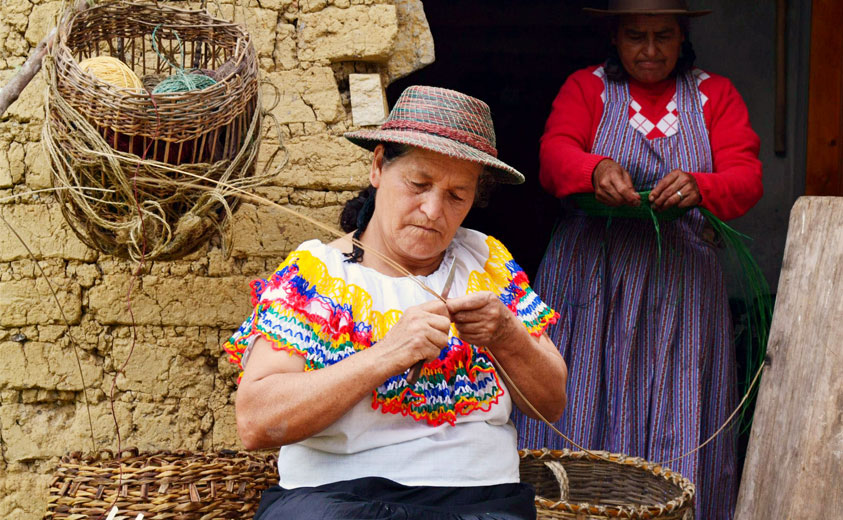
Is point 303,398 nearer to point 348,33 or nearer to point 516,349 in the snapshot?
point 516,349

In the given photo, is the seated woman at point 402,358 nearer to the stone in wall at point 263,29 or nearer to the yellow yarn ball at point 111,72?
the yellow yarn ball at point 111,72

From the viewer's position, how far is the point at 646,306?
11.6 feet

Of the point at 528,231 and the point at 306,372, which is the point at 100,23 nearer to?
the point at 306,372

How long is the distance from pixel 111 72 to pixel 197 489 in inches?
44.6

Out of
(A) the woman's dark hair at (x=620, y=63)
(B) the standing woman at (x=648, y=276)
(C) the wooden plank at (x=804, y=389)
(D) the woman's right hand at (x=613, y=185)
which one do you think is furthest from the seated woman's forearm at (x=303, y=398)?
(A) the woman's dark hair at (x=620, y=63)

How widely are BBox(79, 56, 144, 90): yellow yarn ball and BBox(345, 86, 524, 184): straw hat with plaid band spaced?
0.62m

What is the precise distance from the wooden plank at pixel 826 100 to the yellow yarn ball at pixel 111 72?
10.1 feet

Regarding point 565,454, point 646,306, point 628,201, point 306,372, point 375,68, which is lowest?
point 565,454

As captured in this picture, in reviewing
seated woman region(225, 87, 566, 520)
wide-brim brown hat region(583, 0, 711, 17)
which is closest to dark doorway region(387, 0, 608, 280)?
wide-brim brown hat region(583, 0, 711, 17)

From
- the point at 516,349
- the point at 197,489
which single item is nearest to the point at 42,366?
the point at 197,489

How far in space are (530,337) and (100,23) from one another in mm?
1596

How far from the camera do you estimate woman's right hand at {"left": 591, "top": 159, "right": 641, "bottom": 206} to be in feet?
10.5

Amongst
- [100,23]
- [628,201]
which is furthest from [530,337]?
[100,23]

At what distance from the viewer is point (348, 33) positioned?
3.22 metres
